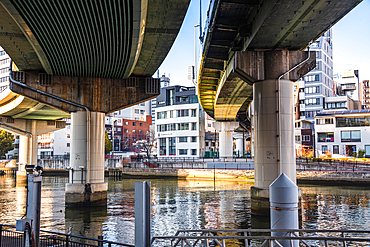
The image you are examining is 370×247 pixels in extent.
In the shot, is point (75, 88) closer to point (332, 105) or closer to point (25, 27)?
point (25, 27)

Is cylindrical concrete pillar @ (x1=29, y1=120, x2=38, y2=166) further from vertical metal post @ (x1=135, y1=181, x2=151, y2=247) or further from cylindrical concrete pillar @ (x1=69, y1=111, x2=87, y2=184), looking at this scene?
vertical metal post @ (x1=135, y1=181, x2=151, y2=247)

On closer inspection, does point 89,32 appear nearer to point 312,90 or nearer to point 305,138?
point 305,138

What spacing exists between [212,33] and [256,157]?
352 inches

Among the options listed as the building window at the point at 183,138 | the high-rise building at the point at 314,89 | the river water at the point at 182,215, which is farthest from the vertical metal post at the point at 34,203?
the high-rise building at the point at 314,89

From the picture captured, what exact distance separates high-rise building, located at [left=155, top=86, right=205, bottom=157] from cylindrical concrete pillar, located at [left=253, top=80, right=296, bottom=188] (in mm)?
65720

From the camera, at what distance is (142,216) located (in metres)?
5.60

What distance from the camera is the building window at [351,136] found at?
72.5 meters

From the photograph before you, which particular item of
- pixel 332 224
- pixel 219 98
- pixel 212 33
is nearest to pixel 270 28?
pixel 212 33

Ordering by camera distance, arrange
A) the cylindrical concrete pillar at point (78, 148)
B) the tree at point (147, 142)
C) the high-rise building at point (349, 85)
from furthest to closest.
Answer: the high-rise building at point (349, 85), the tree at point (147, 142), the cylindrical concrete pillar at point (78, 148)

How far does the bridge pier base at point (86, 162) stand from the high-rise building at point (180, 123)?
60.4m

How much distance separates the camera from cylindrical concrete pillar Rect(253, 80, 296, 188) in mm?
22641

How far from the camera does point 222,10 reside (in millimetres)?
20906

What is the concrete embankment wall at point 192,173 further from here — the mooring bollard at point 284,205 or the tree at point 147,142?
the mooring bollard at point 284,205

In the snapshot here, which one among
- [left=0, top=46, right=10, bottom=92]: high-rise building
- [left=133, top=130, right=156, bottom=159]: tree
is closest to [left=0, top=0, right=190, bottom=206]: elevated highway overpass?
[left=0, top=46, right=10, bottom=92]: high-rise building
